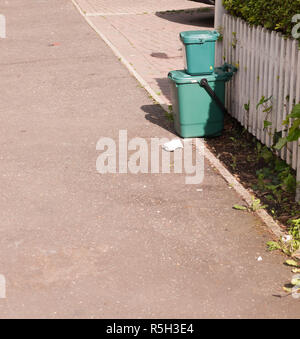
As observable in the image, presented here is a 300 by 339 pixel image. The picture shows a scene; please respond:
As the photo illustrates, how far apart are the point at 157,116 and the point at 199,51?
1.65 m

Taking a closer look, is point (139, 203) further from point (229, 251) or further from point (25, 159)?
point (25, 159)

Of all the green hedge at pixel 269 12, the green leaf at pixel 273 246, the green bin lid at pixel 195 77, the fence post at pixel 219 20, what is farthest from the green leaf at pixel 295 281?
the fence post at pixel 219 20

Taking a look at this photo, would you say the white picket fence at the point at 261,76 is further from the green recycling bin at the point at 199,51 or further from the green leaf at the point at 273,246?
the green leaf at the point at 273,246

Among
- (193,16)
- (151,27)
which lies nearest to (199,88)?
(151,27)

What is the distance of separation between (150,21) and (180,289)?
13.5 meters

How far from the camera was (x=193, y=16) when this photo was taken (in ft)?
60.5

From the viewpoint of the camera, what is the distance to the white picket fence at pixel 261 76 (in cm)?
675

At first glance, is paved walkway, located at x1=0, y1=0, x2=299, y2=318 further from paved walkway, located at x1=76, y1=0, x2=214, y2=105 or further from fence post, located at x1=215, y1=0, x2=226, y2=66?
paved walkway, located at x1=76, y1=0, x2=214, y2=105

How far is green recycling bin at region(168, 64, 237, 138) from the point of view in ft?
26.4

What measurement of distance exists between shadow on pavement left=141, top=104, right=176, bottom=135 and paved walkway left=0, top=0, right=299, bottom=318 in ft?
0.10

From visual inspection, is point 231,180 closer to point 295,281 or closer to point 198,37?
point 198,37

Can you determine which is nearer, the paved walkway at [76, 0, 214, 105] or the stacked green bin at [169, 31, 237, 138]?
the stacked green bin at [169, 31, 237, 138]

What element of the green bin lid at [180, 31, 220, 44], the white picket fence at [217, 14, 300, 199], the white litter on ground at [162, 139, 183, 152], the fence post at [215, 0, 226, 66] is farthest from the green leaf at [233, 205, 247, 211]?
the fence post at [215, 0, 226, 66]
